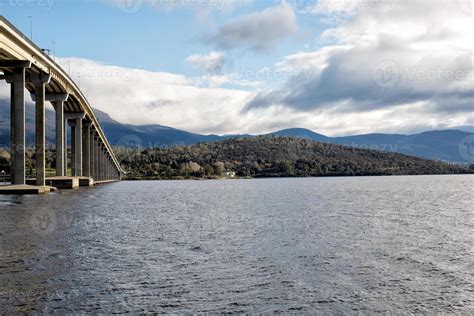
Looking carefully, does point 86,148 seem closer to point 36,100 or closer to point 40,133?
point 36,100

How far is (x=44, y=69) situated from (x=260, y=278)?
2462 inches

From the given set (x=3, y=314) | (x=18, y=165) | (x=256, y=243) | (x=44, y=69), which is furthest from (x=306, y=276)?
(x=44, y=69)

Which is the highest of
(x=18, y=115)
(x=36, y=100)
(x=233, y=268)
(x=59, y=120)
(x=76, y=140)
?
(x=36, y=100)

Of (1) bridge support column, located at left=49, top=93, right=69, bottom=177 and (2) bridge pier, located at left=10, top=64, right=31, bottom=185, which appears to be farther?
(1) bridge support column, located at left=49, top=93, right=69, bottom=177

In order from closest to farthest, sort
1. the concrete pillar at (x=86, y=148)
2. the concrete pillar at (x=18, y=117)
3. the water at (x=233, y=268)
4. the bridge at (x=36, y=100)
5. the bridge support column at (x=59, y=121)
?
1. the water at (x=233, y=268)
2. the bridge at (x=36, y=100)
3. the concrete pillar at (x=18, y=117)
4. the bridge support column at (x=59, y=121)
5. the concrete pillar at (x=86, y=148)

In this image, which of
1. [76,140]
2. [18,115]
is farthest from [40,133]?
[76,140]

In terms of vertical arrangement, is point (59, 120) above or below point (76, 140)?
above

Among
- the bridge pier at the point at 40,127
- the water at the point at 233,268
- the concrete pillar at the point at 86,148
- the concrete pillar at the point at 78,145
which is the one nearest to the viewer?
the water at the point at 233,268

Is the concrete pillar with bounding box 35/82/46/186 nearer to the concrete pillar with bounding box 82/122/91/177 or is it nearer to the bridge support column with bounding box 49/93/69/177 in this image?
the bridge support column with bounding box 49/93/69/177

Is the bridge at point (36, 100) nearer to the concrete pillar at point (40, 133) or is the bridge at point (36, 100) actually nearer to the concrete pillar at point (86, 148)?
the concrete pillar at point (40, 133)

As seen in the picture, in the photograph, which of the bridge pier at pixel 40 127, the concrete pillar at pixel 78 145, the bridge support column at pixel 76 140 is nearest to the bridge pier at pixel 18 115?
the bridge pier at pixel 40 127

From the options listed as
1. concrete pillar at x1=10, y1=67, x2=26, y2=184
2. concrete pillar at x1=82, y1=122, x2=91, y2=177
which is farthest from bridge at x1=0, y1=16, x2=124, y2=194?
concrete pillar at x1=82, y1=122, x2=91, y2=177

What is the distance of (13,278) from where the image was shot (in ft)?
57.1

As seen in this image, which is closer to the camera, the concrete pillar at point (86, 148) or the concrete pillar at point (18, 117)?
the concrete pillar at point (18, 117)
